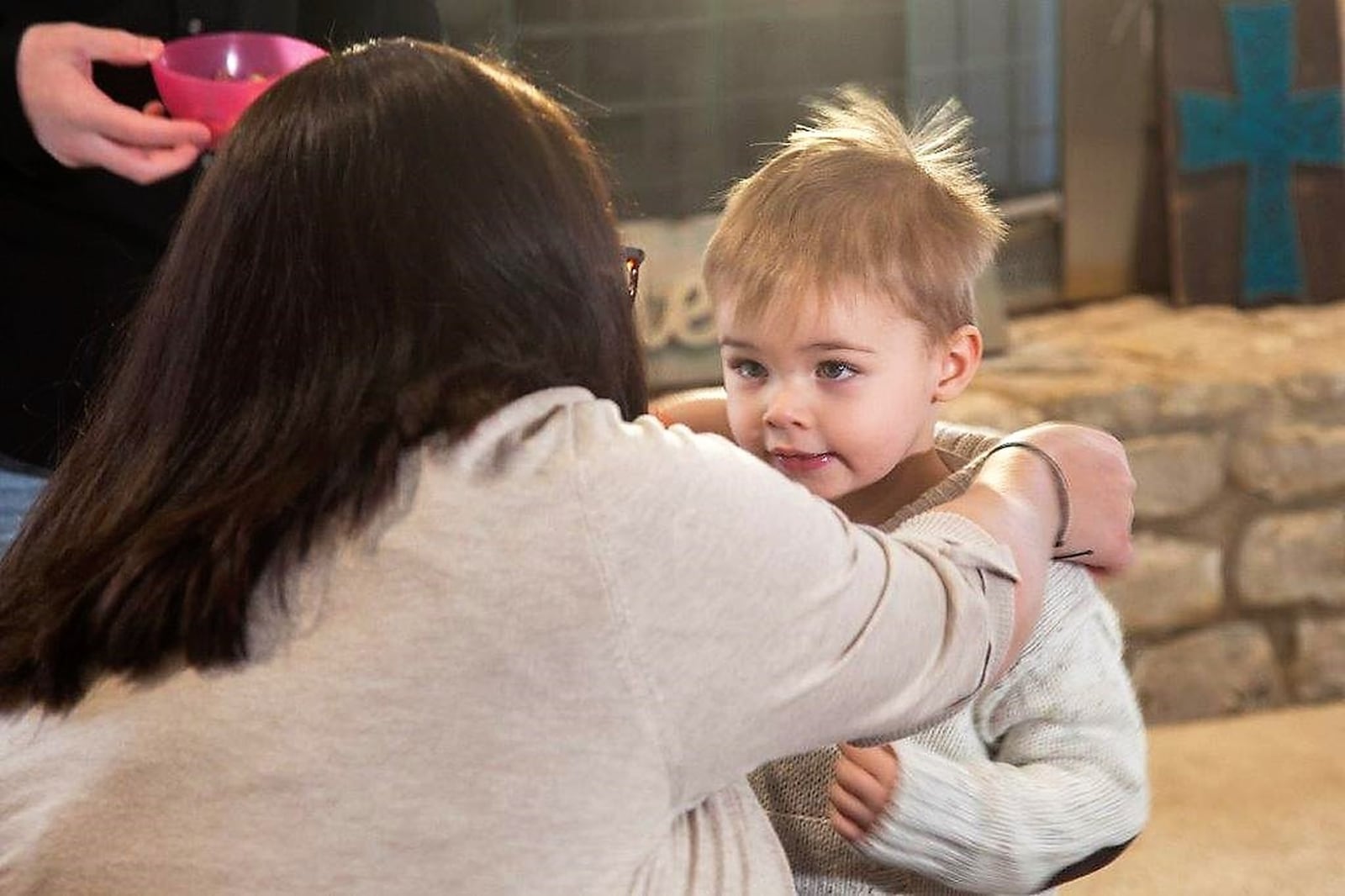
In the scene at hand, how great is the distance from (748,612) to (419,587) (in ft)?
0.51

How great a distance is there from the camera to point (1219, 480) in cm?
288

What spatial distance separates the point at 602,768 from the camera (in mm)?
825

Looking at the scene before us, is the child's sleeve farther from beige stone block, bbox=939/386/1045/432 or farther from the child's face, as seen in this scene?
beige stone block, bbox=939/386/1045/432

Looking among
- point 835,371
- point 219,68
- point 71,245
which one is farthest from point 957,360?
point 71,245

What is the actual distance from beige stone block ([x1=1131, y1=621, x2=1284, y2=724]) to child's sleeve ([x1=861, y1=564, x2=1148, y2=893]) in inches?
70.5

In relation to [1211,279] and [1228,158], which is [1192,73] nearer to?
[1228,158]

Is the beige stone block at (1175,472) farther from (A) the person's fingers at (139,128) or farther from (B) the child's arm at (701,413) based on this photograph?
(A) the person's fingers at (139,128)

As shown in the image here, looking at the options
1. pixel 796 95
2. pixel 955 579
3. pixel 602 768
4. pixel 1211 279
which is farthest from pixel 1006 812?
pixel 1211 279

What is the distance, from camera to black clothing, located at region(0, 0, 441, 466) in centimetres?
150

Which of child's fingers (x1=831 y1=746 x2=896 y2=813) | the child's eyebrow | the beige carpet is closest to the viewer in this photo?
child's fingers (x1=831 y1=746 x2=896 y2=813)

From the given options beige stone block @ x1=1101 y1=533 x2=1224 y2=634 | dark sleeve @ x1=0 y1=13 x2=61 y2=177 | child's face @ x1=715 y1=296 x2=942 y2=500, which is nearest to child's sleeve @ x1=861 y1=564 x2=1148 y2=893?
child's face @ x1=715 y1=296 x2=942 y2=500

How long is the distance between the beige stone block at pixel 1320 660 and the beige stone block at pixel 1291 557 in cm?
6

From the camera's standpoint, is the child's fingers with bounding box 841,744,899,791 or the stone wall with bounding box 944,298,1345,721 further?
the stone wall with bounding box 944,298,1345,721

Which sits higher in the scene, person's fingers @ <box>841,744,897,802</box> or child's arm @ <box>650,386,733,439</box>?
child's arm @ <box>650,386,733,439</box>
